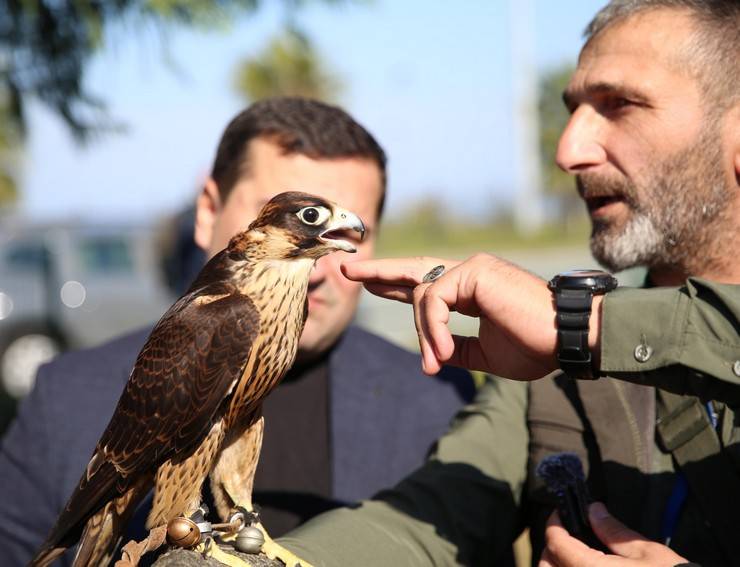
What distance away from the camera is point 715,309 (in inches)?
72.2

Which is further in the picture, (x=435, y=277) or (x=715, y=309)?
(x=435, y=277)

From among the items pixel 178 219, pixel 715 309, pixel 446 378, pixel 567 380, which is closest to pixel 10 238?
pixel 178 219

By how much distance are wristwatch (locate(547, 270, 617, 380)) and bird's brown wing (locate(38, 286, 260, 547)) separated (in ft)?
2.34

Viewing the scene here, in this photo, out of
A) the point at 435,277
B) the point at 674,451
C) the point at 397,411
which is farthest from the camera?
the point at 397,411

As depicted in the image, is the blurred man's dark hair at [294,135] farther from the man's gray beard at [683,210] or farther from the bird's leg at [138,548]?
the bird's leg at [138,548]

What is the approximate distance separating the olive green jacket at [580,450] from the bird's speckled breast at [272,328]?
0.39 meters

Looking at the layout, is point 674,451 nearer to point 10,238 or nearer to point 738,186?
point 738,186

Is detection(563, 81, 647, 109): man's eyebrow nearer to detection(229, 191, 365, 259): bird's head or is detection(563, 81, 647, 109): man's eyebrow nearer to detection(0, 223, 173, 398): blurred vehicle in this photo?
detection(229, 191, 365, 259): bird's head

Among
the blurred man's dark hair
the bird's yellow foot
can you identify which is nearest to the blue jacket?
the blurred man's dark hair

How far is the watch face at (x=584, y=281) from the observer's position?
6.23ft

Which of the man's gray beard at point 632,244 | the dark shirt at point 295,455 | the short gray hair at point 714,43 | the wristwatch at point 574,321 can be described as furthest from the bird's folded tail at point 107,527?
the short gray hair at point 714,43

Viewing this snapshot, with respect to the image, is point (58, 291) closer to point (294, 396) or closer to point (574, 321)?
point (294, 396)

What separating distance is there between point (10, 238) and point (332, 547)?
1147 centimetres

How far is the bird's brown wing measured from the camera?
218cm
